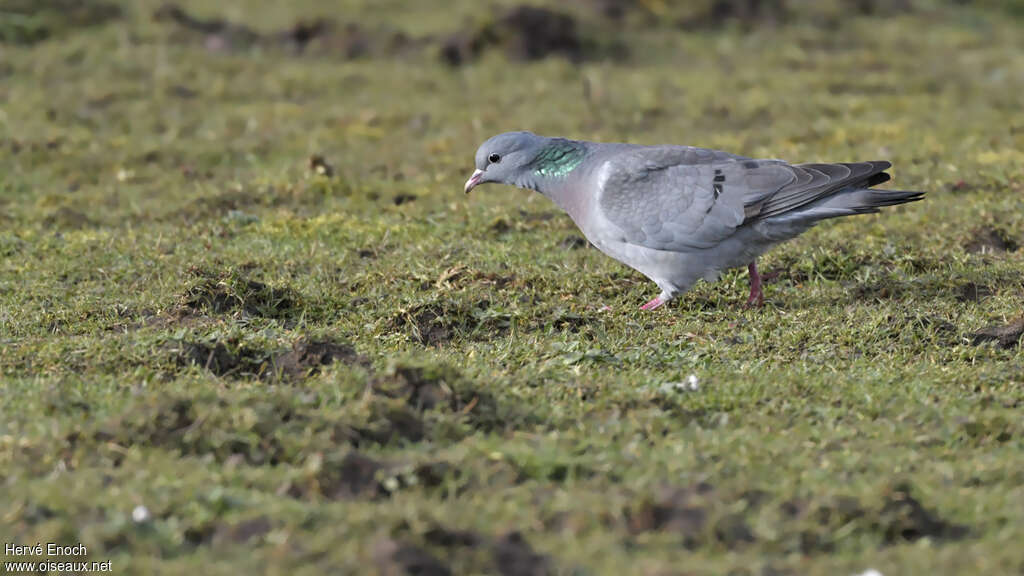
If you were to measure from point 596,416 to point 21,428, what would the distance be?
2.14m

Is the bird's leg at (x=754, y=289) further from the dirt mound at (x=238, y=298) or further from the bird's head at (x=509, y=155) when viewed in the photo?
the dirt mound at (x=238, y=298)

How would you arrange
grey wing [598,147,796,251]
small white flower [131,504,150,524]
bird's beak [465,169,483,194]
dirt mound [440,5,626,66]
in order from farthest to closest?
dirt mound [440,5,626,66]
bird's beak [465,169,483,194]
grey wing [598,147,796,251]
small white flower [131,504,150,524]

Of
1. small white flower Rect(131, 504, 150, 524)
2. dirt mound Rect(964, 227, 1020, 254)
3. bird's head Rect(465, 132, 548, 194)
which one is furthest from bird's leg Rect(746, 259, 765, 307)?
small white flower Rect(131, 504, 150, 524)

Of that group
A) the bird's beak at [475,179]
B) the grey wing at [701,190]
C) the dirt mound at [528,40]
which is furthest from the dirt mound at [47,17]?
the grey wing at [701,190]

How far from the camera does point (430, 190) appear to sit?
371 inches

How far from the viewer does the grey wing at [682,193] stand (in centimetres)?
659

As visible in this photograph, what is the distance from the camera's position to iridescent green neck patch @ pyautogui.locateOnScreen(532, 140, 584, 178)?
7.09 meters

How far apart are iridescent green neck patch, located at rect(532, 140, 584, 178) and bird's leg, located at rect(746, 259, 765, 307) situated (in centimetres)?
110

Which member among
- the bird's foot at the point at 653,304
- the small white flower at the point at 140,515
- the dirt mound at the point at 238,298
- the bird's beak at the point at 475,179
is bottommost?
the bird's foot at the point at 653,304

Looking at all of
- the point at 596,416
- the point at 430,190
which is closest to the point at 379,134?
the point at 430,190

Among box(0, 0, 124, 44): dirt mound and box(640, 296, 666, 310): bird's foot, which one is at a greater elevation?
box(0, 0, 124, 44): dirt mound

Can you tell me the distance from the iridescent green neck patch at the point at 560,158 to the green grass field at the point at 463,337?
0.59 metres

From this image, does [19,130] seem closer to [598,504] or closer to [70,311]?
[70,311]

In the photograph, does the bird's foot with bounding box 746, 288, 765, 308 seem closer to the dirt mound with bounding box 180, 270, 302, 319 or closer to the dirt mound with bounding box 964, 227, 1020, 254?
the dirt mound with bounding box 964, 227, 1020, 254
